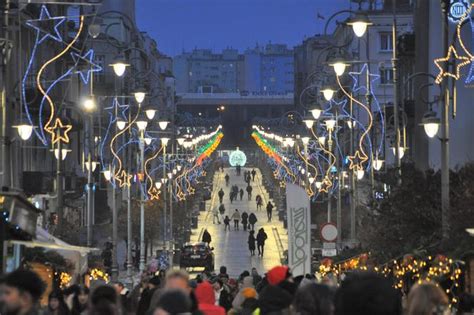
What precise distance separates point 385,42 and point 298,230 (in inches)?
2990

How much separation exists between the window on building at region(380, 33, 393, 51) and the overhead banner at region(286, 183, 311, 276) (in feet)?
245

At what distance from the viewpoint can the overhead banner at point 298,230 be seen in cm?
2841

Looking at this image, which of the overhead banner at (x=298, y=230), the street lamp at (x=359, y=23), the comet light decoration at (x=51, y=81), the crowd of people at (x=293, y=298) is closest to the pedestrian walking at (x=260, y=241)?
the comet light decoration at (x=51, y=81)

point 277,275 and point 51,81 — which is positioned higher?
point 51,81

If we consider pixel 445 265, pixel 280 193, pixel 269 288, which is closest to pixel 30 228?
pixel 445 265

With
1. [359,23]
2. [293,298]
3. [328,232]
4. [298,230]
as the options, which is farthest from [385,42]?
[293,298]

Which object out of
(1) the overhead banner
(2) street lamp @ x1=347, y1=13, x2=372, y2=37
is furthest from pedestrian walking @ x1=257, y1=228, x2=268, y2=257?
(1) the overhead banner

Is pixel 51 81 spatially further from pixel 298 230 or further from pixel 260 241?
pixel 260 241

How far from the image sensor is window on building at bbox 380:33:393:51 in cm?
10288

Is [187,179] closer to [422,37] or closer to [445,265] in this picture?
[422,37]

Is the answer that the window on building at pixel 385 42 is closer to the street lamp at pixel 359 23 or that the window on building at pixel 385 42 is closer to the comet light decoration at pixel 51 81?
the comet light decoration at pixel 51 81

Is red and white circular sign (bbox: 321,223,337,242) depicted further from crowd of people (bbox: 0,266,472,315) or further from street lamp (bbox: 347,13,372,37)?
crowd of people (bbox: 0,266,472,315)

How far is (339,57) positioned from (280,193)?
90161 mm

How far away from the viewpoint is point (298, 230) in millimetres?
28641
